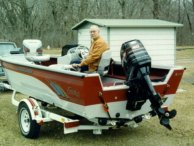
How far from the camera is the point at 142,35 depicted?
1277 cm

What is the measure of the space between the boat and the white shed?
493 centimetres

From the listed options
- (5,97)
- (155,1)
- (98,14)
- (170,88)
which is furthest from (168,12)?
(170,88)

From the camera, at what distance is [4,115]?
8727 millimetres

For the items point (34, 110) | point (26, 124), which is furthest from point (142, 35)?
point (34, 110)

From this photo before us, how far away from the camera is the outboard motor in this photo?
6023mm

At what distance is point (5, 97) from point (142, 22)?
16.6 feet

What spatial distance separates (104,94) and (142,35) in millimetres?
Answer: 7107

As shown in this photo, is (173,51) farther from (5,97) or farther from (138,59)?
(138,59)

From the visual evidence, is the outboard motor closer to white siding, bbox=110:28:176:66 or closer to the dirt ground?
the dirt ground

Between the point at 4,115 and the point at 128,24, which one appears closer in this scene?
the point at 4,115

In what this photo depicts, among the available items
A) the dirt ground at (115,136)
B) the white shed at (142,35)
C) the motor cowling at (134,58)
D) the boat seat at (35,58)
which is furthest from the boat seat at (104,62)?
the white shed at (142,35)

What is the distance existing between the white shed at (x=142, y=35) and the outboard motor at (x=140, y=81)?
585 cm

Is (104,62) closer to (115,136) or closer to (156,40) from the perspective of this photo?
(115,136)

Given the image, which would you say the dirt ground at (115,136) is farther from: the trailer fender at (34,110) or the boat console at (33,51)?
the boat console at (33,51)
